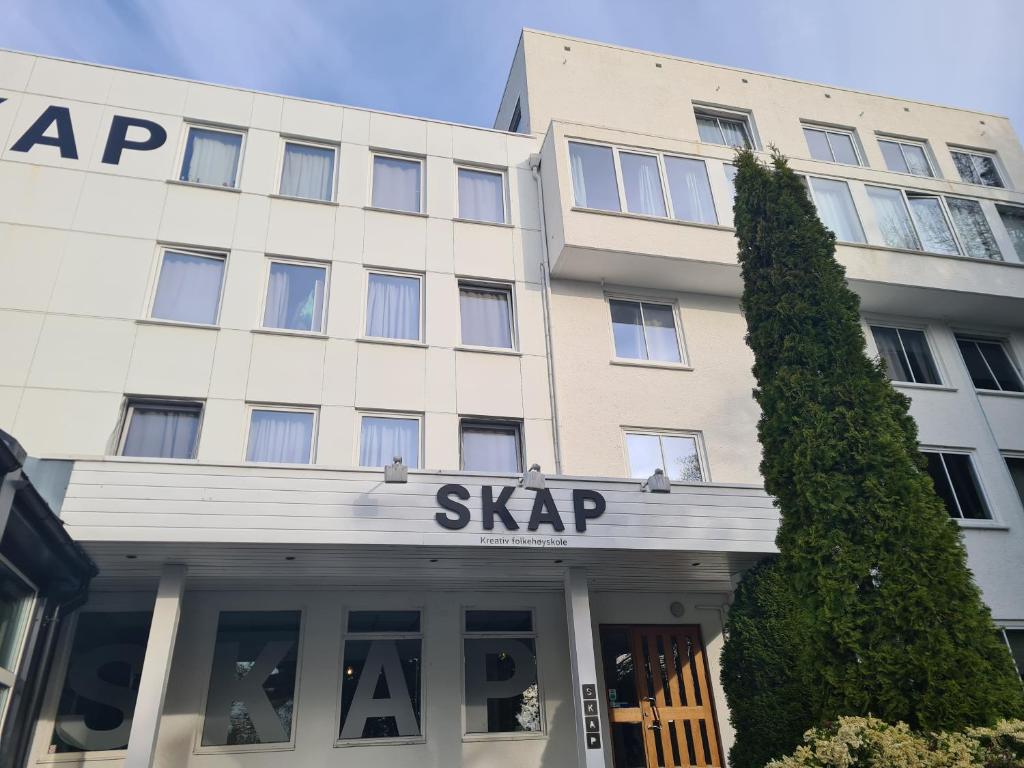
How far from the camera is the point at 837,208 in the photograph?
14.9 metres

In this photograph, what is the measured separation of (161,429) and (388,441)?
130 inches

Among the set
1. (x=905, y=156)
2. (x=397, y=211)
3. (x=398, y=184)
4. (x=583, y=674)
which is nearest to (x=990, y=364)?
(x=905, y=156)

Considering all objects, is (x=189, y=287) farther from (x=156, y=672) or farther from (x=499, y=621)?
(x=499, y=621)

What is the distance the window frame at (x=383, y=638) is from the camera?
9.77 m

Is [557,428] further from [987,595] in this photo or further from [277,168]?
[987,595]

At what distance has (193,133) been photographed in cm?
1327

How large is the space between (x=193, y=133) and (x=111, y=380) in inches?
207

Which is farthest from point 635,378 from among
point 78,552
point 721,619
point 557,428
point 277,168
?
point 78,552

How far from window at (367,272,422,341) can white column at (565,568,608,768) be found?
16.8ft

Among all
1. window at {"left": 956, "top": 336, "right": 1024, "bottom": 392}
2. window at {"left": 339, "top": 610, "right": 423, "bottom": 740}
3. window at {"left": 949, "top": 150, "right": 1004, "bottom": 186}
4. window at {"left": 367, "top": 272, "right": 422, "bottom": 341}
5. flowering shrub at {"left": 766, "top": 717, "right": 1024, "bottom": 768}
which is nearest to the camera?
flowering shrub at {"left": 766, "top": 717, "right": 1024, "bottom": 768}

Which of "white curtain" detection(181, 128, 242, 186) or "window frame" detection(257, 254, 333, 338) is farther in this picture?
"white curtain" detection(181, 128, 242, 186)

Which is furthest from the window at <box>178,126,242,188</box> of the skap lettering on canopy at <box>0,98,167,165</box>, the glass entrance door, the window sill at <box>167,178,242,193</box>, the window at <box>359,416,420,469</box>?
the glass entrance door

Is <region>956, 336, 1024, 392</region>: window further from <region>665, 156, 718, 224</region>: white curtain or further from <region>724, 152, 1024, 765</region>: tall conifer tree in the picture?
<region>724, 152, 1024, 765</region>: tall conifer tree

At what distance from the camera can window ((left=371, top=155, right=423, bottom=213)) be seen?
13.7 m
